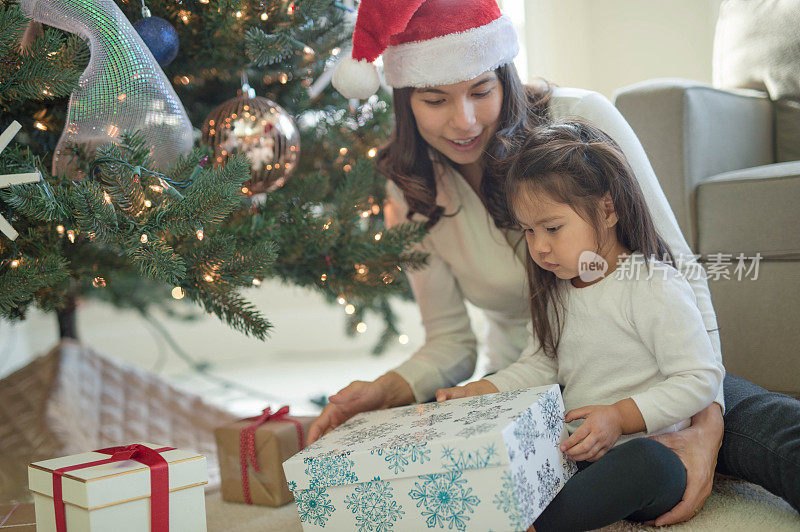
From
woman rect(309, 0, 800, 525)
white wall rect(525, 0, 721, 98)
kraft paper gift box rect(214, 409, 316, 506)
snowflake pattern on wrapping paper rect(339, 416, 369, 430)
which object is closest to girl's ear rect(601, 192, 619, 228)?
woman rect(309, 0, 800, 525)

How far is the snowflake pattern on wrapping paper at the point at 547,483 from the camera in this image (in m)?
0.91

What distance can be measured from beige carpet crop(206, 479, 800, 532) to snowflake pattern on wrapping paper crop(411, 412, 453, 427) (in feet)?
0.84

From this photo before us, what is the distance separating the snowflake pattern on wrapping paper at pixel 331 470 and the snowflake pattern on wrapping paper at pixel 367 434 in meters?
0.04

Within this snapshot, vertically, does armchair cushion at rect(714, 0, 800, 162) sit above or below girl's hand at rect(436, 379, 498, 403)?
above

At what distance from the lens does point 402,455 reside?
0.88 metres

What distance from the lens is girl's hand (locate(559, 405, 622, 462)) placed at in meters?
0.94

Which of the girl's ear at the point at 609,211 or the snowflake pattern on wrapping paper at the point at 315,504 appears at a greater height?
the girl's ear at the point at 609,211

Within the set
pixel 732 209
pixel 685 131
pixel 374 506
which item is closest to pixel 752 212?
pixel 732 209

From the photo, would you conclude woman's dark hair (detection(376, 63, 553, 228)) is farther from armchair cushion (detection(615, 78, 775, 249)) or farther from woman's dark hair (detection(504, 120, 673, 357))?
armchair cushion (detection(615, 78, 775, 249))

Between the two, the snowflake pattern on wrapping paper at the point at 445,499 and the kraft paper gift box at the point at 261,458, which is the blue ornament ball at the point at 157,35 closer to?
the kraft paper gift box at the point at 261,458

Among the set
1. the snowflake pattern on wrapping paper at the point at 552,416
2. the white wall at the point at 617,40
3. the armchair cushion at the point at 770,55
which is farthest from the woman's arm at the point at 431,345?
the white wall at the point at 617,40

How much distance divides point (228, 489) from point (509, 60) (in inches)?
33.3

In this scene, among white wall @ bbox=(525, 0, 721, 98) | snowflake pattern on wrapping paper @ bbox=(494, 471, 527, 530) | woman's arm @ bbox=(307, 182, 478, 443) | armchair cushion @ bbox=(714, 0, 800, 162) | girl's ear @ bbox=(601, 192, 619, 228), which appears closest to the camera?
snowflake pattern on wrapping paper @ bbox=(494, 471, 527, 530)

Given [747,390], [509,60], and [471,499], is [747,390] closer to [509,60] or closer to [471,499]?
[471,499]
